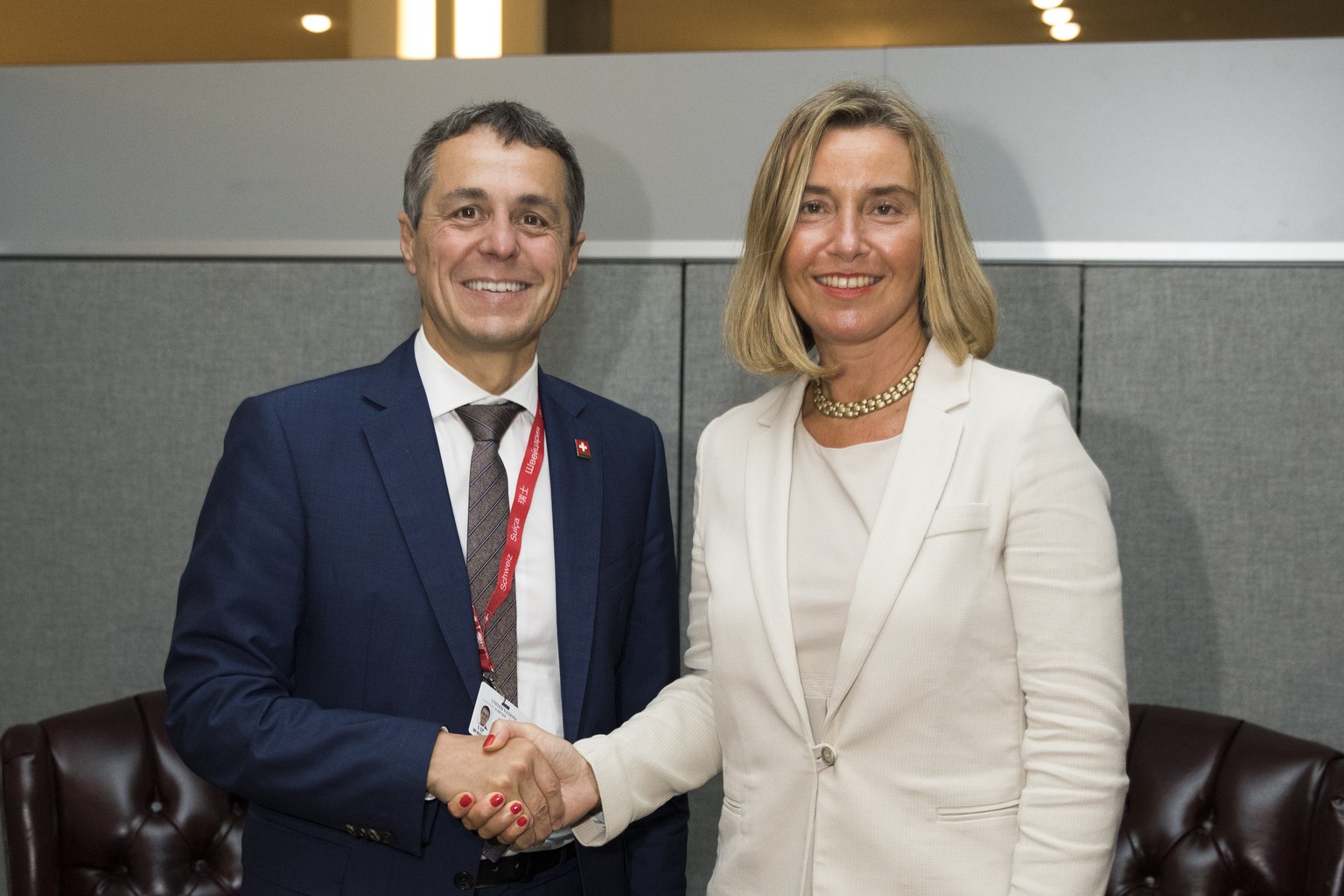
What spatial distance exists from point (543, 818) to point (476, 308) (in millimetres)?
814

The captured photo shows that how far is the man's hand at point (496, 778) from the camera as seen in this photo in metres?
1.73

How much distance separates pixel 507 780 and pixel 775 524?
0.54 metres

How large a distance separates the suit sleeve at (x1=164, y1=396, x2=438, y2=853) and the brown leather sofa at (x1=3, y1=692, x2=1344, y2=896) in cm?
71

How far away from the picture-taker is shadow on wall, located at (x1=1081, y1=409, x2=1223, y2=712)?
2807mm

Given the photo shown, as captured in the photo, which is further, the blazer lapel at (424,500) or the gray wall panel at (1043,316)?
the gray wall panel at (1043,316)

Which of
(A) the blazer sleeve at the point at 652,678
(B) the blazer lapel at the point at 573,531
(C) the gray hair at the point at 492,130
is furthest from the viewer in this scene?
(A) the blazer sleeve at the point at 652,678

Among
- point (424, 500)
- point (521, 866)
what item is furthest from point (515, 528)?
point (521, 866)

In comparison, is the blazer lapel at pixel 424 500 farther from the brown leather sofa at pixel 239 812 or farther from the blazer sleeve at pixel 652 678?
the brown leather sofa at pixel 239 812

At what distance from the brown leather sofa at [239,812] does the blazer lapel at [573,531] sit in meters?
1.03

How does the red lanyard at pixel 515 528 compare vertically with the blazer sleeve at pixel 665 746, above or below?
above

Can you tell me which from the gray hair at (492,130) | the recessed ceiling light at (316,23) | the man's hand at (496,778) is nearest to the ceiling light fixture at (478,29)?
the recessed ceiling light at (316,23)

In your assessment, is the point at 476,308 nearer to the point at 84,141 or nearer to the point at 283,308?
the point at 283,308

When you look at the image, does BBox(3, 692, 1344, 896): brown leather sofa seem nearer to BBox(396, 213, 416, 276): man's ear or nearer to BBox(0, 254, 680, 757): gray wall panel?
BBox(0, 254, 680, 757): gray wall panel

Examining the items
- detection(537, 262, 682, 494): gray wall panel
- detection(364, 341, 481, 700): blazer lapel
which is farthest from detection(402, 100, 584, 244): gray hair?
detection(537, 262, 682, 494): gray wall panel
